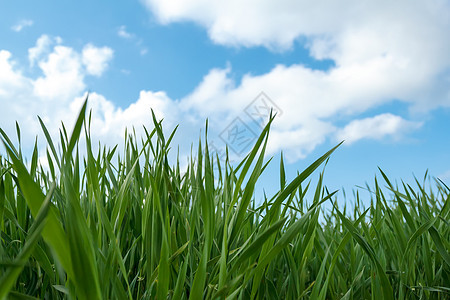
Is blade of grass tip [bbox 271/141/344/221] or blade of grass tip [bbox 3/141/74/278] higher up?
blade of grass tip [bbox 271/141/344/221]

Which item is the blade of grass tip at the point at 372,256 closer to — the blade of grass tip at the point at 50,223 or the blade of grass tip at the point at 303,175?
the blade of grass tip at the point at 303,175

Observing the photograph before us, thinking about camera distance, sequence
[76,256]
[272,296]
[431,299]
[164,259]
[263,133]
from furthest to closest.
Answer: [431,299] → [272,296] → [263,133] → [164,259] → [76,256]

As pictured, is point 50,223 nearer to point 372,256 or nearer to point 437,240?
point 372,256

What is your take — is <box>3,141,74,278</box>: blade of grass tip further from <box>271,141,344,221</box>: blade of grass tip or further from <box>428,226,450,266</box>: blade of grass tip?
<box>428,226,450,266</box>: blade of grass tip

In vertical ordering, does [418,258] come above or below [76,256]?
above

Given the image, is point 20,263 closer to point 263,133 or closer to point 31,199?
point 31,199

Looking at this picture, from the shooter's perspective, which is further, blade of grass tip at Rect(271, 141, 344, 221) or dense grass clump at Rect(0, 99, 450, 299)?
blade of grass tip at Rect(271, 141, 344, 221)

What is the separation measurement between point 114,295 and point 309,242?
0.46 metres

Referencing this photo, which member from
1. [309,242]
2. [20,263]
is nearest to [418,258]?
[309,242]

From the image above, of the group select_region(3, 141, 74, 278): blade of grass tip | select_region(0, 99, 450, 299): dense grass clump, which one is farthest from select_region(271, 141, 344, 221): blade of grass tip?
select_region(3, 141, 74, 278): blade of grass tip

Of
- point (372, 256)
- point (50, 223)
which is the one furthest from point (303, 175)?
point (50, 223)

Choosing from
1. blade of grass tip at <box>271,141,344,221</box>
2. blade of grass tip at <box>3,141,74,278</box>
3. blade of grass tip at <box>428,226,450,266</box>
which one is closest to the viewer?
blade of grass tip at <box>3,141,74,278</box>

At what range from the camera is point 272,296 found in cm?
87

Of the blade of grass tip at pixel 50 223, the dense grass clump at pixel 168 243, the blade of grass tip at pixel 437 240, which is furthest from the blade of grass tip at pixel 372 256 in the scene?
the blade of grass tip at pixel 50 223
